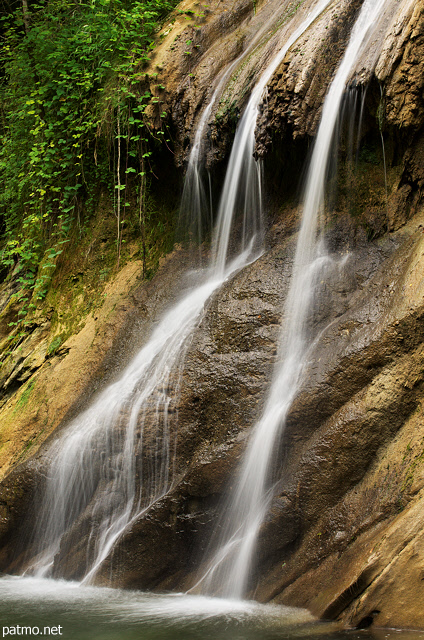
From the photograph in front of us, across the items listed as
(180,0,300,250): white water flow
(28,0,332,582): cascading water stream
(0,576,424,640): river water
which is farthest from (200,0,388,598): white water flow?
(180,0,300,250): white water flow

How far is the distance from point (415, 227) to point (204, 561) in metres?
3.33

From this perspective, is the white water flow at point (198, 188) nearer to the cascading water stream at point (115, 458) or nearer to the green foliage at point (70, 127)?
the green foliage at point (70, 127)

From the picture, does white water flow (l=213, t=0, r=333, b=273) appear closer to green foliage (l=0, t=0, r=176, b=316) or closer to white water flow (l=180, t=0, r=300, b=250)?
white water flow (l=180, t=0, r=300, b=250)

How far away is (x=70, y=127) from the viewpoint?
824 centimetres

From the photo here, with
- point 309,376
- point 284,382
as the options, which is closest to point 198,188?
point 284,382

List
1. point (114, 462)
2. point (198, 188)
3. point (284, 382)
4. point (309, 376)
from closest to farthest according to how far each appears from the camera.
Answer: point (309, 376)
point (284, 382)
point (114, 462)
point (198, 188)

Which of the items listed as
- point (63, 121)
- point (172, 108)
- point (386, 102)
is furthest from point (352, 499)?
point (63, 121)

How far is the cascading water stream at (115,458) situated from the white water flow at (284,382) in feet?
2.36

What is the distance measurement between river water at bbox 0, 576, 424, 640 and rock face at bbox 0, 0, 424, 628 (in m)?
0.13

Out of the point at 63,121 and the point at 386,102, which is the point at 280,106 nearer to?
the point at 386,102

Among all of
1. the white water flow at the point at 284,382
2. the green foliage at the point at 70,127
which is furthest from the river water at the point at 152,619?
the green foliage at the point at 70,127

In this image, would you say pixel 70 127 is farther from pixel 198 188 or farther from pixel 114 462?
pixel 114 462

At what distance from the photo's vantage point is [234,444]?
A: 4.30 meters

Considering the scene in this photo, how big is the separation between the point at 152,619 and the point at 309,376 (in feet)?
6.73
